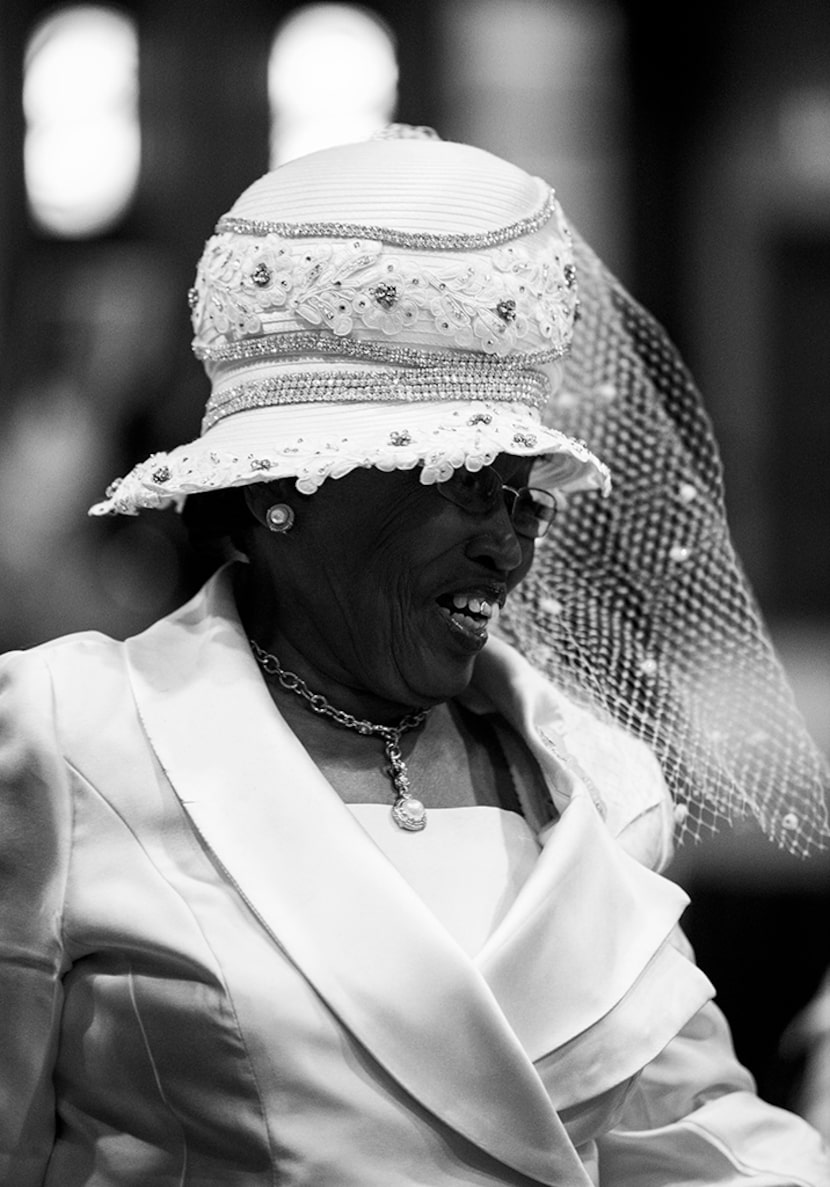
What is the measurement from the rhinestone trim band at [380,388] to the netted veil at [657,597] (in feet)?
1.25

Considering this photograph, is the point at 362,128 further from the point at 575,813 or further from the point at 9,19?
the point at 575,813

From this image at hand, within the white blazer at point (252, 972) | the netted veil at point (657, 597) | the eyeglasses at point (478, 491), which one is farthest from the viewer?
the netted veil at point (657, 597)

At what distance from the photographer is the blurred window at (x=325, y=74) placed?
565cm

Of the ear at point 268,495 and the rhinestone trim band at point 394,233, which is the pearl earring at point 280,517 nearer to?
the ear at point 268,495

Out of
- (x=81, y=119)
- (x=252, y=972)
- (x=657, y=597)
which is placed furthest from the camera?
(x=81, y=119)

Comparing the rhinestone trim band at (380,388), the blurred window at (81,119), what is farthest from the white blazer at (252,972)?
the blurred window at (81,119)

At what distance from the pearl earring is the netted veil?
0.37m

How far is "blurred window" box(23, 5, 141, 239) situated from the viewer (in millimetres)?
5566

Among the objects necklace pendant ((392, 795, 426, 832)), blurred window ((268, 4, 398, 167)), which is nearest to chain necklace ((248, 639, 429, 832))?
necklace pendant ((392, 795, 426, 832))

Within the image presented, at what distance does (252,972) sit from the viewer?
1397mm

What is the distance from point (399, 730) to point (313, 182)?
45 cm

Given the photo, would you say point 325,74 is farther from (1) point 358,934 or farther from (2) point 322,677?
(1) point 358,934

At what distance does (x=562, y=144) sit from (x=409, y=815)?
4.28m

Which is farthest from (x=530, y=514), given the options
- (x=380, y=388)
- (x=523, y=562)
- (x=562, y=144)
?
(x=562, y=144)
